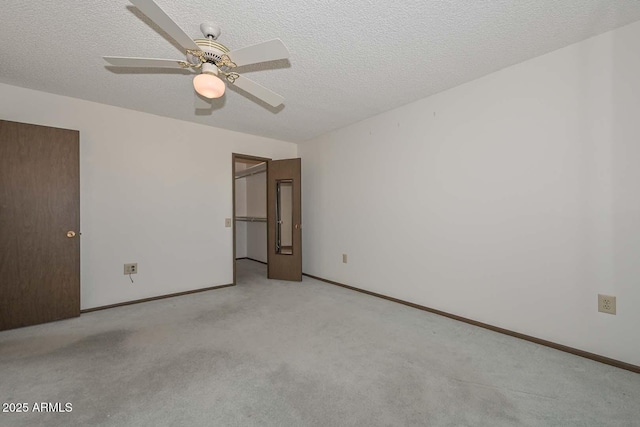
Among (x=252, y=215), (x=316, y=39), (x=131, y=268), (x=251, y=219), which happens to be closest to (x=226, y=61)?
(x=316, y=39)

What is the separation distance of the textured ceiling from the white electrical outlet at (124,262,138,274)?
2.04 meters

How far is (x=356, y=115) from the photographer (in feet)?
11.9

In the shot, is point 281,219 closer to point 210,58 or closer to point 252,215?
point 252,215

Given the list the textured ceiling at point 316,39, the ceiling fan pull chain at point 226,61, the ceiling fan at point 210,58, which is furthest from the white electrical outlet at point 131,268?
the ceiling fan pull chain at point 226,61

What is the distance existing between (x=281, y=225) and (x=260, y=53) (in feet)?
11.2

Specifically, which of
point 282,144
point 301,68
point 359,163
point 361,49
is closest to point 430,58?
point 361,49

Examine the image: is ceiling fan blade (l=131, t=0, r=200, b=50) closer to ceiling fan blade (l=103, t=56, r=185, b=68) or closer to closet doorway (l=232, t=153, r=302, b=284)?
ceiling fan blade (l=103, t=56, r=185, b=68)

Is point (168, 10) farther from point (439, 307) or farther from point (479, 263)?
point (439, 307)

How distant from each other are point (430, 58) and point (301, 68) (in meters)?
1.13

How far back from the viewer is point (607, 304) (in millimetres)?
1975

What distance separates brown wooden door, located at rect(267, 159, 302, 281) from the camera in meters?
4.45

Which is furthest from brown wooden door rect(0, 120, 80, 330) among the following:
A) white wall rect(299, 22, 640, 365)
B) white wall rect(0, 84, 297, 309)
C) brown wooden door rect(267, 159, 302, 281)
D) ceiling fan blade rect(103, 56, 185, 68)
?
white wall rect(299, 22, 640, 365)

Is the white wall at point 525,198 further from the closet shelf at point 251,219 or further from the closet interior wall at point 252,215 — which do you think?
the closet interior wall at point 252,215

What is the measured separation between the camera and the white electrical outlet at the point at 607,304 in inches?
76.9
